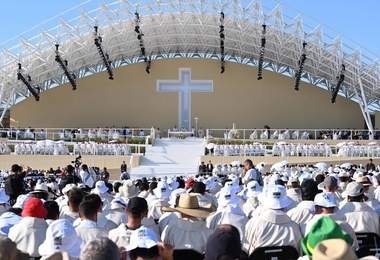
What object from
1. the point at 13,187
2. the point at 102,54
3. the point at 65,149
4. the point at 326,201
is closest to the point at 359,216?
the point at 326,201

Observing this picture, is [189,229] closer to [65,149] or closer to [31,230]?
[31,230]

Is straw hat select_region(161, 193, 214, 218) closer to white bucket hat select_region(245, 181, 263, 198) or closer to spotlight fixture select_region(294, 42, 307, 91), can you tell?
white bucket hat select_region(245, 181, 263, 198)

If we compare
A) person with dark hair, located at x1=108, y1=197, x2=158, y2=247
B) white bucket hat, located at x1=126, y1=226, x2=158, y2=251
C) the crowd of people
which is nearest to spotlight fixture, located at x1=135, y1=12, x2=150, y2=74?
the crowd of people

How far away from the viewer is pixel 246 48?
46125mm

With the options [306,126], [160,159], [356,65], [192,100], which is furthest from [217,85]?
[160,159]

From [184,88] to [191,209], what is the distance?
4240 cm

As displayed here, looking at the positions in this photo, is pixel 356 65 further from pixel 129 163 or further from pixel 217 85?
pixel 129 163

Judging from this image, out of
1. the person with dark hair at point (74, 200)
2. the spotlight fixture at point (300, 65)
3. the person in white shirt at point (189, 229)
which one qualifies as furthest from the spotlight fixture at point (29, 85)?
the person in white shirt at point (189, 229)

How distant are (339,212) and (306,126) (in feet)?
139

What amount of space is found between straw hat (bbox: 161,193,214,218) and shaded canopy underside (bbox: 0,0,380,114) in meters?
32.8

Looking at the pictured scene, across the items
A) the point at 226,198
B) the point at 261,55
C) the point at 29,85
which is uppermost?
the point at 261,55

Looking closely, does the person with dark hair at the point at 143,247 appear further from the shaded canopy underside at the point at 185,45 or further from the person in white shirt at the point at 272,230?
the shaded canopy underside at the point at 185,45

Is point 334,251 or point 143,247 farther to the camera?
point 143,247

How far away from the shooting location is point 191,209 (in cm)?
559
